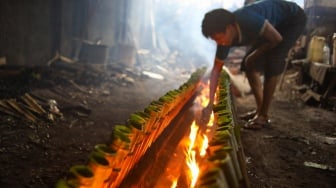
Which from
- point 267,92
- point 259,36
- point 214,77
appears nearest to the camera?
point 259,36

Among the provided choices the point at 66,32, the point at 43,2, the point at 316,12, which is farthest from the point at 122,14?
the point at 316,12

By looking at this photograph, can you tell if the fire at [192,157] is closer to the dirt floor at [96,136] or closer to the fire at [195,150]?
the fire at [195,150]

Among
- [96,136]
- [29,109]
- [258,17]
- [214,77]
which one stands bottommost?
[96,136]

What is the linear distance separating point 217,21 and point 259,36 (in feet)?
2.94

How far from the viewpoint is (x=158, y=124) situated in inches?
119

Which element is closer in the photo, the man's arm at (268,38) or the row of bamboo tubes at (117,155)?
the row of bamboo tubes at (117,155)

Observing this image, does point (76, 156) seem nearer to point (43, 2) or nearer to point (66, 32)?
point (43, 2)

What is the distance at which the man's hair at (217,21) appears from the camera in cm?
420

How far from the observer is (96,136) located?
467cm

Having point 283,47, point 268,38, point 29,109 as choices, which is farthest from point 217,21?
point 29,109

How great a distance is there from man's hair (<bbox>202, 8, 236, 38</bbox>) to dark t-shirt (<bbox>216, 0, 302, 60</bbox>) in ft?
1.11

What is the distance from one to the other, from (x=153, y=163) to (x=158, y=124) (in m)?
0.39

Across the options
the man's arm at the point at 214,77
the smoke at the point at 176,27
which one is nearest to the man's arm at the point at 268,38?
the man's arm at the point at 214,77

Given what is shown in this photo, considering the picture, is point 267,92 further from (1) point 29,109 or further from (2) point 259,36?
(1) point 29,109
